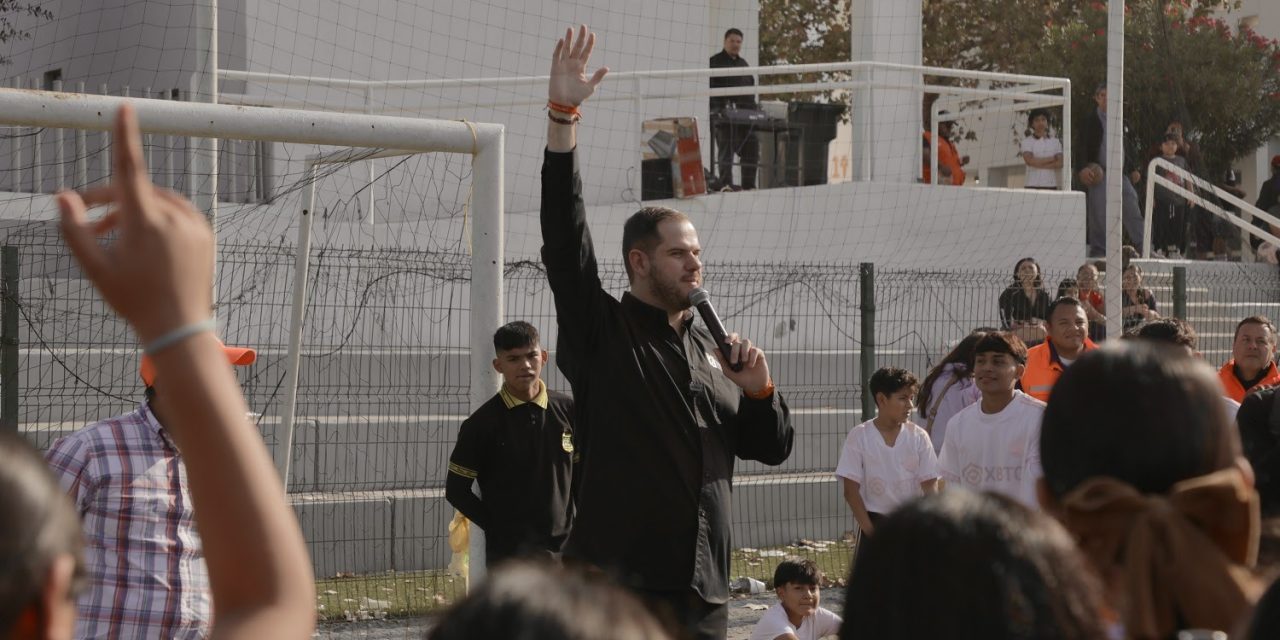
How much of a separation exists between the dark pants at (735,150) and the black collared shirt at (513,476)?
9.66 metres

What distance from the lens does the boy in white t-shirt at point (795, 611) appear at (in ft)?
21.8

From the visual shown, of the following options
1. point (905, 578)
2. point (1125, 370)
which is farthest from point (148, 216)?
point (1125, 370)

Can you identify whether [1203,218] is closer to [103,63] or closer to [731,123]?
[731,123]

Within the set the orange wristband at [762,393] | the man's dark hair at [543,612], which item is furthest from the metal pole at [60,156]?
the man's dark hair at [543,612]

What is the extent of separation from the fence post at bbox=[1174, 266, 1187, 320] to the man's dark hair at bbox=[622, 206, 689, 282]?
8.80 metres

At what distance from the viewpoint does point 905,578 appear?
153cm

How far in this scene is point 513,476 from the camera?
616 centimetres

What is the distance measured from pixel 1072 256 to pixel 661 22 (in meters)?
4.77

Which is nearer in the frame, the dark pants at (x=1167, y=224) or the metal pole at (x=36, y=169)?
the metal pole at (x=36, y=169)

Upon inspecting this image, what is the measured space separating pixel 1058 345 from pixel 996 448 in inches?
61.5

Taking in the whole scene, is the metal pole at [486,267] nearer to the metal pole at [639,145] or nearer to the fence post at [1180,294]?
the metal pole at [639,145]

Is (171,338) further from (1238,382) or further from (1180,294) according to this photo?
(1180,294)

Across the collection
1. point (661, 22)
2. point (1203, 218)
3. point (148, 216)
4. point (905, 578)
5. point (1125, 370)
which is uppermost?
point (661, 22)

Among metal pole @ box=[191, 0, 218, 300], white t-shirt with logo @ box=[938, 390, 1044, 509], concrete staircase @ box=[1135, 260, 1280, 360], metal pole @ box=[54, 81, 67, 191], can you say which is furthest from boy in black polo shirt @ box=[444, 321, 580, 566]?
concrete staircase @ box=[1135, 260, 1280, 360]
